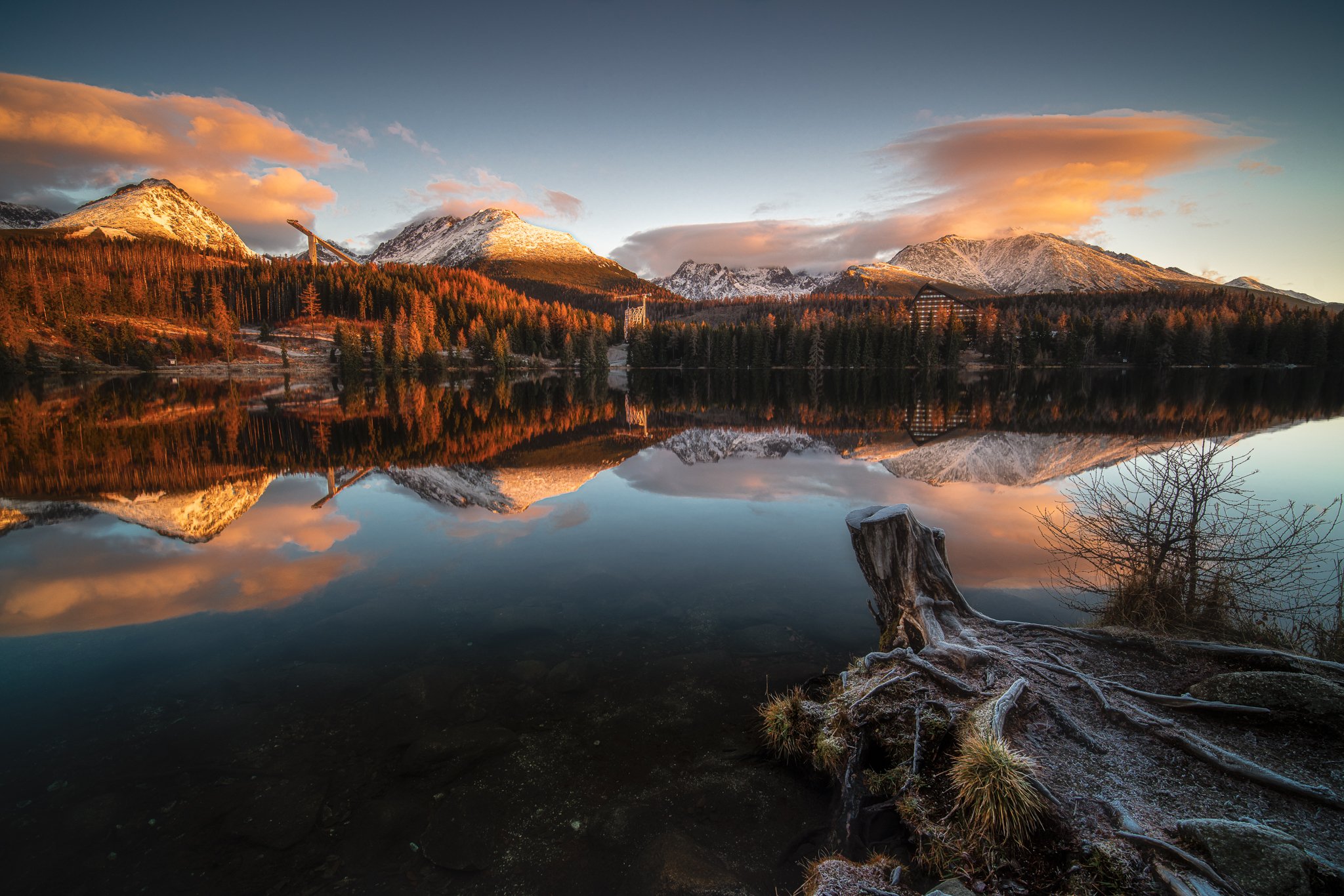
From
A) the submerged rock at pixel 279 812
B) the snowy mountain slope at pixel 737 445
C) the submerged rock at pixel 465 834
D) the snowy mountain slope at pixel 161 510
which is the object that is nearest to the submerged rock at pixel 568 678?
the submerged rock at pixel 465 834

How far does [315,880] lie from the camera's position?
222 inches

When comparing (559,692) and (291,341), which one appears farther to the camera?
(291,341)

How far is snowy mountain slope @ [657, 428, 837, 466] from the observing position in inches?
1199

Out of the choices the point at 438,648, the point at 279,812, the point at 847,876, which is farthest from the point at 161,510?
the point at 847,876

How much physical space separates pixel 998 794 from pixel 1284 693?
3.75 m

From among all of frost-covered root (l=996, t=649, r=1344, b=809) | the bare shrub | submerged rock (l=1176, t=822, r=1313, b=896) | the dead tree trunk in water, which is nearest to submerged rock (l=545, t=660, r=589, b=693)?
the dead tree trunk in water

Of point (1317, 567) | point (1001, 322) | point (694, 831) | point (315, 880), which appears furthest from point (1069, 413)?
point (1001, 322)

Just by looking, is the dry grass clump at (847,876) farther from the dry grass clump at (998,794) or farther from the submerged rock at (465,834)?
the submerged rock at (465,834)

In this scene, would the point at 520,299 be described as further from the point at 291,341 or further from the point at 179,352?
the point at 179,352

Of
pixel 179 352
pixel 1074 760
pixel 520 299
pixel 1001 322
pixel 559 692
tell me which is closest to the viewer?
pixel 1074 760

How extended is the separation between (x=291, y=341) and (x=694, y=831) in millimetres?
150196

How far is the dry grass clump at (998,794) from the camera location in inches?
210

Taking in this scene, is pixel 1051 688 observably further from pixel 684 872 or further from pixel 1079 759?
pixel 684 872

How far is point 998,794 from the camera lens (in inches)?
214
